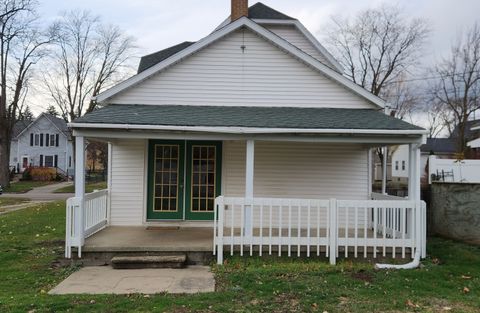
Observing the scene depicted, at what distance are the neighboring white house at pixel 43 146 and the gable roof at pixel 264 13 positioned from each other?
1644 inches

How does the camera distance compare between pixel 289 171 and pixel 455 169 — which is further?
pixel 455 169

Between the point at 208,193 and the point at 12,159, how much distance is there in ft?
165

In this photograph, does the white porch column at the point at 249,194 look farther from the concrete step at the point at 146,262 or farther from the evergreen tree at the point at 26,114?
the evergreen tree at the point at 26,114

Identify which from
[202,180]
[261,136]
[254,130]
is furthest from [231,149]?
[254,130]

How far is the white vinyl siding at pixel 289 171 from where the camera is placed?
1023cm

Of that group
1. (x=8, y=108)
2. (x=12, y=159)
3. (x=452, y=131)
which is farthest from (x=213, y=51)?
(x=12, y=159)

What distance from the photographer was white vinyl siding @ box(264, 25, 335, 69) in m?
13.1

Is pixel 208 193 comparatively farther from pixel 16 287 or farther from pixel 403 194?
pixel 403 194

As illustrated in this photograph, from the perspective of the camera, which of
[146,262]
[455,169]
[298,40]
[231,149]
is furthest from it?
[455,169]

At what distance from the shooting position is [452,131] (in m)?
44.7

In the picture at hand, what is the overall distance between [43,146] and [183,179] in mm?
47001

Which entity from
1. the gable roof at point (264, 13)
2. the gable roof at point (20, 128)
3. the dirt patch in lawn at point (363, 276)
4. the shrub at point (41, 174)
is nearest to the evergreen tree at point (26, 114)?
the gable roof at point (20, 128)

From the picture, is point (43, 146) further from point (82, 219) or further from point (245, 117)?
point (245, 117)

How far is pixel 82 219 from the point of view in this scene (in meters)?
7.80
